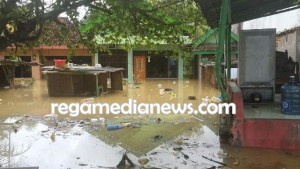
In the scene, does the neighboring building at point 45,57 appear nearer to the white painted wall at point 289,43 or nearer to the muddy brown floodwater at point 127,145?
the muddy brown floodwater at point 127,145

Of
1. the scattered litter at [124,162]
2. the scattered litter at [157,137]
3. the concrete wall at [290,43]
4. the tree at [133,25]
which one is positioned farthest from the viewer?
the concrete wall at [290,43]

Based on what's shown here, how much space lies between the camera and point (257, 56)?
9133mm

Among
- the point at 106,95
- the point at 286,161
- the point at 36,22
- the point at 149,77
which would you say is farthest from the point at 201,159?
the point at 149,77

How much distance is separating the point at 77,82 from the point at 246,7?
1266 centimetres

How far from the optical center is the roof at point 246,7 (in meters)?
8.53

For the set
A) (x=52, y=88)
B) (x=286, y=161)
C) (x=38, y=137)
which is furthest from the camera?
(x=52, y=88)

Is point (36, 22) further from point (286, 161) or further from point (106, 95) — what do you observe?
point (106, 95)

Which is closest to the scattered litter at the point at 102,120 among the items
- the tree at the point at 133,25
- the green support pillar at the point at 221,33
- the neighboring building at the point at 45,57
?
the tree at the point at 133,25

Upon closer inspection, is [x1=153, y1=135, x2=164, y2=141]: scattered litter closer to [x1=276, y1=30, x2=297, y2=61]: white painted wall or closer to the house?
the house

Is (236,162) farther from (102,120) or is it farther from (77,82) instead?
(77,82)

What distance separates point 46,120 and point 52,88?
760 centimetres

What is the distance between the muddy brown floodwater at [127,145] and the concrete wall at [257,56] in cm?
189

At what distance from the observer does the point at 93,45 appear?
25.4 ft

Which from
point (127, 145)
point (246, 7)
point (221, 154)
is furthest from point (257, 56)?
point (127, 145)
